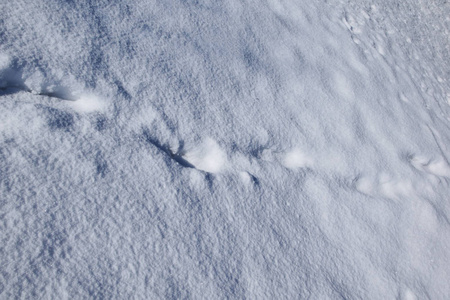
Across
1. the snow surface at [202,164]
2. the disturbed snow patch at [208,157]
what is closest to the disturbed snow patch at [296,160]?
the snow surface at [202,164]

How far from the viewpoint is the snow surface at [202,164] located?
66 cm

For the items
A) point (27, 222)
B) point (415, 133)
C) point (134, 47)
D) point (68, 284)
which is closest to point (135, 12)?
point (134, 47)

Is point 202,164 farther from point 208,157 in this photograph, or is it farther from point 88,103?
point 88,103

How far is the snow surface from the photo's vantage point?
660 millimetres

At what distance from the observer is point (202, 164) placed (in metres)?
0.96

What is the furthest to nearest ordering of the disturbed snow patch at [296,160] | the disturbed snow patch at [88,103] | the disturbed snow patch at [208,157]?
1. the disturbed snow patch at [296,160]
2. the disturbed snow patch at [208,157]
3. the disturbed snow patch at [88,103]

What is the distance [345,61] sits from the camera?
1.61 meters

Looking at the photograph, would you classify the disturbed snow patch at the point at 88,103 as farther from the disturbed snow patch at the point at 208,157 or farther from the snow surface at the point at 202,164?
the disturbed snow patch at the point at 208,157

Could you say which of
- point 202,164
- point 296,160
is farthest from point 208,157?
point 296,160

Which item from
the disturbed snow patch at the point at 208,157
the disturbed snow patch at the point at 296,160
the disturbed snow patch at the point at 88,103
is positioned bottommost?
the disturbed snow patch at the point at 208,157

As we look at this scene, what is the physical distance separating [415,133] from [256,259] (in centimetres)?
129

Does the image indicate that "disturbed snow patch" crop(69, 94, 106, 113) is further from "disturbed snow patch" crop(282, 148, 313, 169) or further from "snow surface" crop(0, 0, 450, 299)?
"disturbed snow patch" crop(282, 148, 313, 169)

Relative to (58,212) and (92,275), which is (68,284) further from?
(58,212)

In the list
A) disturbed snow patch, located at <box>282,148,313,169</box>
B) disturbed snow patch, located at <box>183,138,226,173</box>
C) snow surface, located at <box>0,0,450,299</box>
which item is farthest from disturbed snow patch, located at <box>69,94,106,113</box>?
disturbed snow patch, located at <box>282,148,313,169</box>
